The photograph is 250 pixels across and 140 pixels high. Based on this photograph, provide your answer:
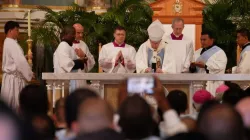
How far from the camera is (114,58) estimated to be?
39.6 feet

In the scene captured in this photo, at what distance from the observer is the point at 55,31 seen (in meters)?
15.1

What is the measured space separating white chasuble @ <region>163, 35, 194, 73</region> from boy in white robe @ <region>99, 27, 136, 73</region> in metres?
0.86

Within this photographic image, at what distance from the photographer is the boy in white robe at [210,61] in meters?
12.2

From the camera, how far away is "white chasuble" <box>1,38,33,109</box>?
39.2ft

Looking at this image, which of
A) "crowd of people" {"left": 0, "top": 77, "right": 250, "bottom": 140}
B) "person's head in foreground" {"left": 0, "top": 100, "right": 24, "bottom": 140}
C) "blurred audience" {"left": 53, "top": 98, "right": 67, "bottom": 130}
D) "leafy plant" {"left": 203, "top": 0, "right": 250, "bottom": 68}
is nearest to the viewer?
"person's head in foreground" {"left": 0, "top": 100, "right": 24, "bottom": 140}

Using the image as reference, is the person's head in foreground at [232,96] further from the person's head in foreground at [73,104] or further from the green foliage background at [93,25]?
the green foliage background at [93,25]

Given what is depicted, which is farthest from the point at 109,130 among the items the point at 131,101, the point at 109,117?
the point at 131,101

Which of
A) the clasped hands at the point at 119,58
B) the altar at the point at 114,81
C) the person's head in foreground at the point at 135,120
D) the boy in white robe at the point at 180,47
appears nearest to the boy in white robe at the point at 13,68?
the altar at the point at 114,81

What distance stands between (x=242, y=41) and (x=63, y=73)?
3.72m

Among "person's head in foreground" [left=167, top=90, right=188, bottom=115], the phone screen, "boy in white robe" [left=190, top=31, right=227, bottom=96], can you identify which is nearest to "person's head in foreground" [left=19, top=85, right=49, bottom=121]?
the phone screen

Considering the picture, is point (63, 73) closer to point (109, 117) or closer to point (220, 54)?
point (220, 54)

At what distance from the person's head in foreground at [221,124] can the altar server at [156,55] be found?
7.70 metres

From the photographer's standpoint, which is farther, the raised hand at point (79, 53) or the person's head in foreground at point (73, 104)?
the raised hand at point (79, 53)

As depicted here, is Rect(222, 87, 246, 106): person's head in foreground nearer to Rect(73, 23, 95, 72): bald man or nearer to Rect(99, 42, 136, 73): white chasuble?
Rect(99, 42, 136, 73): white chasuble
